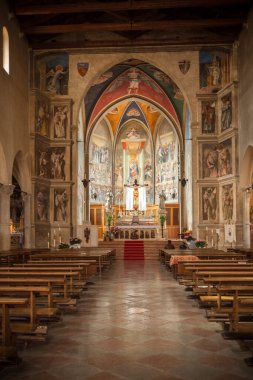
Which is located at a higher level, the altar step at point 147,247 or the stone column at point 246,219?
the stone column at point 246,219

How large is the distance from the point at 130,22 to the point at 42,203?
10381 mm

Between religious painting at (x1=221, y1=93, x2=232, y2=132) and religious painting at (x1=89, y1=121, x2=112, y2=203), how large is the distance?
661 inches

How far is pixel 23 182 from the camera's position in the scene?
23.3m

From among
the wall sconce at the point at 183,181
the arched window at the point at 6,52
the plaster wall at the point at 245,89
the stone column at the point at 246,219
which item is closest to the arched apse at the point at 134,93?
the wall sconce at the point at 183,181

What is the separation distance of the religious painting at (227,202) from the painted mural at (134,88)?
1065 centimetres

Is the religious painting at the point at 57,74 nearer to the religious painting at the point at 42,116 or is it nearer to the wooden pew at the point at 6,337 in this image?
the religious painting at the point at 42,116

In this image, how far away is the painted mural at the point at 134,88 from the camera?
31594 millimetres

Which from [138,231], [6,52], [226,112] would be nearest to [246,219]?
[226,112]

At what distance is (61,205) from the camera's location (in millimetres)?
25500

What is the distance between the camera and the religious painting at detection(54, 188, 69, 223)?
2530 centimetres

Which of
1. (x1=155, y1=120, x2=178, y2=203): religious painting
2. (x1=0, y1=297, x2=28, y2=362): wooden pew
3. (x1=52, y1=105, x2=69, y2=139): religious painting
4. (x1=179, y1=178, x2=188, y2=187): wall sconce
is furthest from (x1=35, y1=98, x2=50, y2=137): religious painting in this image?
(x1=0, y1=297, x2=28, y2=362): wooden pew

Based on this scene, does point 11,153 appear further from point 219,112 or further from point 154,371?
point 154,371

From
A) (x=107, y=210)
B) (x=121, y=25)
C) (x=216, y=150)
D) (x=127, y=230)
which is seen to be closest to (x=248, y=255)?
(x=216, y=150)

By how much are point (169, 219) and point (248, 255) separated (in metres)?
21.3
